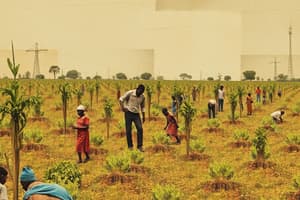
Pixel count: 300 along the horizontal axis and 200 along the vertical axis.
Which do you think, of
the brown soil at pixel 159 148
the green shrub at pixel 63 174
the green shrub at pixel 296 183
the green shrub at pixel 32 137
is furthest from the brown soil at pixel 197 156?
the green shrub at pixel 63 174

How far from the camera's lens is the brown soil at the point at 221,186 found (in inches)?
448

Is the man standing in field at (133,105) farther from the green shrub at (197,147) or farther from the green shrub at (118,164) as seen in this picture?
the green shrub at (118,164)

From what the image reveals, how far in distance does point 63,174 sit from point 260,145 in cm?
572

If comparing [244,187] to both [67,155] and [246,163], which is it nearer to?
[246,163]

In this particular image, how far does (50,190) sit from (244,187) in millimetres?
7626

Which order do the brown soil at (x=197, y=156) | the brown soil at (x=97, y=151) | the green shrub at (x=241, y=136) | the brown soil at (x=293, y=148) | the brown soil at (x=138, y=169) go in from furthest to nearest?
1. the green shrub at (x=241, y=136)
2. the brown soil at (x=293, y=148)
3. the brown soil at (x=97, y=151)
4. the brown soil at (x=197, y=156)
5. the brown soil at (x=138, y=169)

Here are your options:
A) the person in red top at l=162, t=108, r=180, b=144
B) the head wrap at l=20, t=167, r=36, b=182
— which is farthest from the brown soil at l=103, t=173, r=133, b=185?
the head wrap at l=20, t=167, r=36, b=182

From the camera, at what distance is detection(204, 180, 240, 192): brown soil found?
11383mm

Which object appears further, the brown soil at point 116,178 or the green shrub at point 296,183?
the brown soil at point 116,178

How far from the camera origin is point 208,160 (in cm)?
1446

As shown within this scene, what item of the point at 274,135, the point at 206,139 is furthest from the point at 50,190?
the point at 274,135

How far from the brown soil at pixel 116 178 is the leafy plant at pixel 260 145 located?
335 cm

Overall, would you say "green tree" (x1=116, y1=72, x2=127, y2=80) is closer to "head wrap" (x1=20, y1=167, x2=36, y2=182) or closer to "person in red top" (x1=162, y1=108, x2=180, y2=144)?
"person in red top" (x1=162, y1=108, x2=180, y2=144)

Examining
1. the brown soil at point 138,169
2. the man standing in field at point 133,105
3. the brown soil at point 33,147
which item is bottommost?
the brown soil at point 138,169
